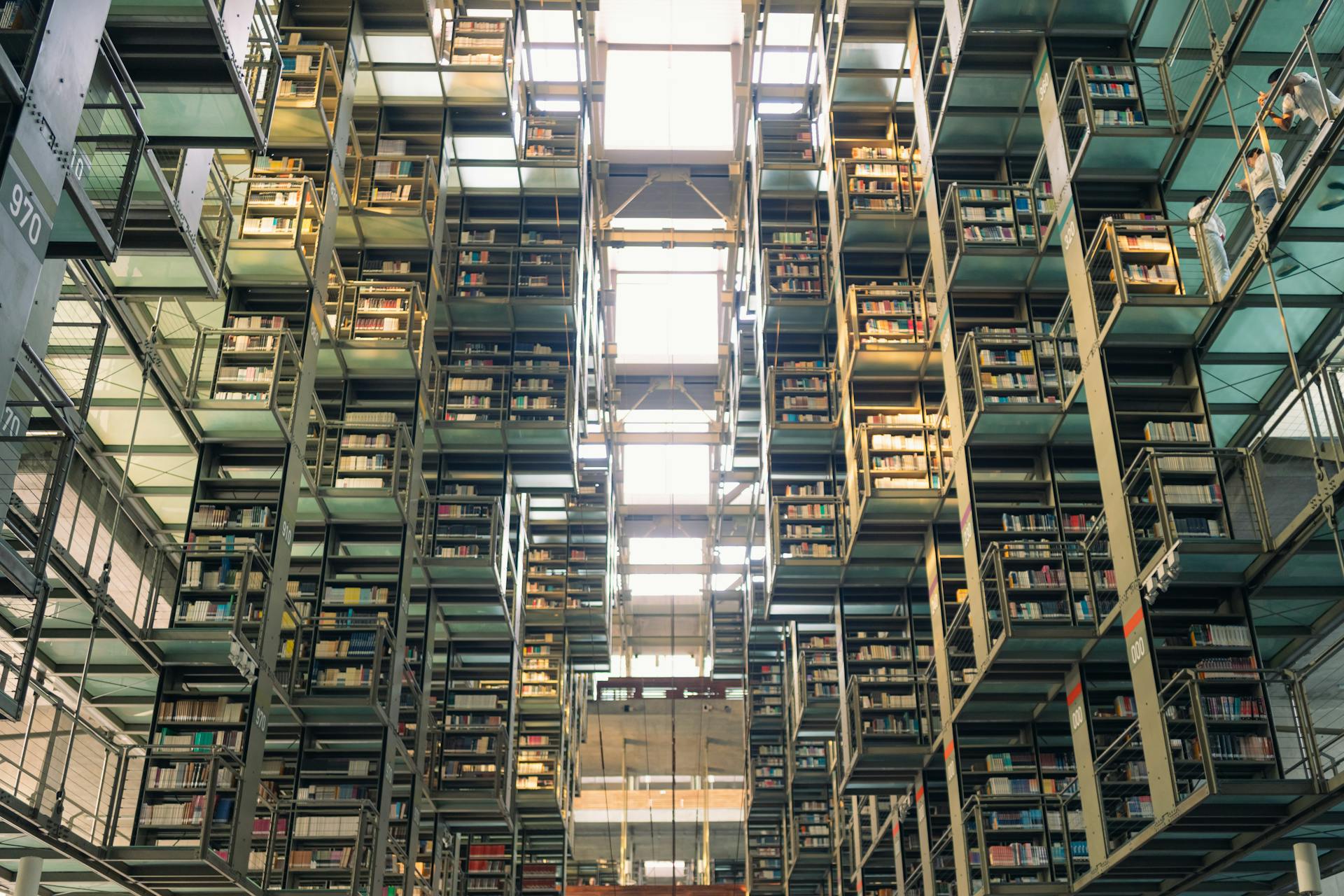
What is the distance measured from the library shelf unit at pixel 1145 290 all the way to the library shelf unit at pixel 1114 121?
1.62 feet

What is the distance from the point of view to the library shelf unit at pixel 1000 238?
10406 mm

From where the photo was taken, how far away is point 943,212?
10859mm

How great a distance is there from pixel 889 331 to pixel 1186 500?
5160 mm

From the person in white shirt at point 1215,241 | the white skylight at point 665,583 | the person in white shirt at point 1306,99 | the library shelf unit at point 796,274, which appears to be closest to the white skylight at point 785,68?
the library shelf unit at point 796,274

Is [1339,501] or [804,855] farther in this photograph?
[804,855]

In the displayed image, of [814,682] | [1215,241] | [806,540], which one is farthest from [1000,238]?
[814,682]

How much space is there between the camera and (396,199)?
12672mm

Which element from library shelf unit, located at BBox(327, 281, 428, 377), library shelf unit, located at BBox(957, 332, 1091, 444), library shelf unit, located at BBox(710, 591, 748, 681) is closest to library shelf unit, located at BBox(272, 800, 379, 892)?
library shelf unit, located at BBox(327, 281, 428, 377)

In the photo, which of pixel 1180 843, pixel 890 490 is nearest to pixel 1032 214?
pixel 890 490

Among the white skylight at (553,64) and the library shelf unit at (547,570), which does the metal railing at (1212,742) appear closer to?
the library shelf unit at (547,570)

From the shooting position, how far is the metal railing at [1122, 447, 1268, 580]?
737 cm

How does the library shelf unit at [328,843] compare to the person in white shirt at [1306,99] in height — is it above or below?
below

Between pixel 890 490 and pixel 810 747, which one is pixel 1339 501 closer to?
pixel 890 490

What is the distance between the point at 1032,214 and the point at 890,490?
8.96ft
